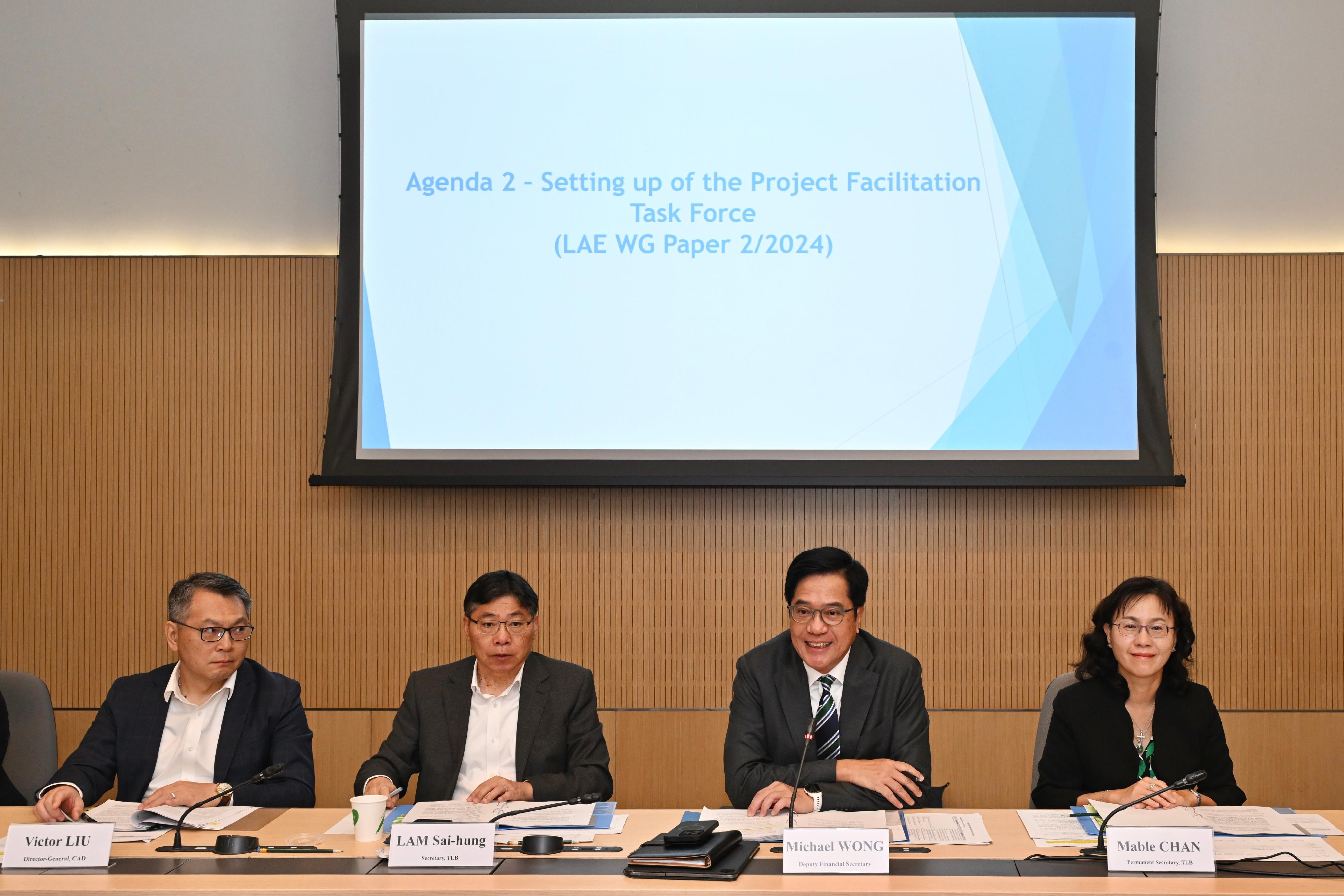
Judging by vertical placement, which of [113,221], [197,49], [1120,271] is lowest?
[1120,271]

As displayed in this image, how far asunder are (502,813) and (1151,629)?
1.65 metres

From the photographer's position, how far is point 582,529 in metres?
3.93

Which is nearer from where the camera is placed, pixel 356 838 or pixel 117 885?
pixel 117 885

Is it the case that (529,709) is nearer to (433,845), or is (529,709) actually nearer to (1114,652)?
(433,845)

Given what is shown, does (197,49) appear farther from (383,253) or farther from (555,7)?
(555,7)

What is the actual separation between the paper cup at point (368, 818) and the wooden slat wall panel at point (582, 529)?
67.3 inches

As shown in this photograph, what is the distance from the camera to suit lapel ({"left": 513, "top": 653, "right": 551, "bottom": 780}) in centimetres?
280

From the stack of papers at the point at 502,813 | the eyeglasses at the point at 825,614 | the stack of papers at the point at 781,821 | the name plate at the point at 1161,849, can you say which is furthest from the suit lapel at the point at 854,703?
the name plate at the point at 1161,849

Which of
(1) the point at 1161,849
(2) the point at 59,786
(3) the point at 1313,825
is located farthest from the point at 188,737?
(3) the point at 1313,825

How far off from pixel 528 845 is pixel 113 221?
314 centimetres

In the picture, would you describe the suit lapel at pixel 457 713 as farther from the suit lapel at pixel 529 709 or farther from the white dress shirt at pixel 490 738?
the suit lapel at pixel 529 709

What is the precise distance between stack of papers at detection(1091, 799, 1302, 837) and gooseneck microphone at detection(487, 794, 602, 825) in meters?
1.09

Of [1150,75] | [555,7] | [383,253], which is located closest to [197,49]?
[383,253]

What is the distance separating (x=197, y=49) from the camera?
4043 mm
